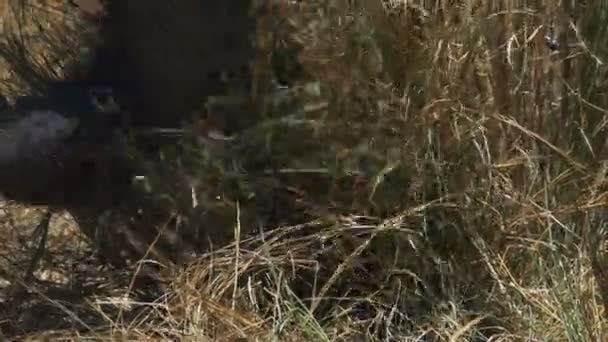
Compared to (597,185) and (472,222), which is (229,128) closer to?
(472,222)

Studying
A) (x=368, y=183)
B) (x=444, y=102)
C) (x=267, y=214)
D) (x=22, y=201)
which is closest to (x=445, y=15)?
(x=444, y=102)

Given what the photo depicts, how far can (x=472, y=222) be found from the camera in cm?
287

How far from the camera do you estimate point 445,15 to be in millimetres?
2939

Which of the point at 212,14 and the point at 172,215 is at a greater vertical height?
the point at 212,14

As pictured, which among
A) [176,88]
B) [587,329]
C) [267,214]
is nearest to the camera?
[587,329]

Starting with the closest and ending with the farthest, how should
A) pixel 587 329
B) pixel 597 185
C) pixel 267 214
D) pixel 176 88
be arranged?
pixel 587 329 → pixel 597 185 → pixel 267 214 → pixel 176 88

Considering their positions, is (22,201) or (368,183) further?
(22,201)

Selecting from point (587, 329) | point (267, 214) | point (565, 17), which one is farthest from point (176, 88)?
point (587, 329)

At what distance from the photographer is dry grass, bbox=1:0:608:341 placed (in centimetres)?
282

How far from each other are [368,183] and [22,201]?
35.7 inches

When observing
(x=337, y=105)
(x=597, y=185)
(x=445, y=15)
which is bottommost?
(x=597, y=185)

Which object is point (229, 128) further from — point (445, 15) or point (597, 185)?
point (597, 185)

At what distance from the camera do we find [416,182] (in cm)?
290

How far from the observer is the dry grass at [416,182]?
282cm
